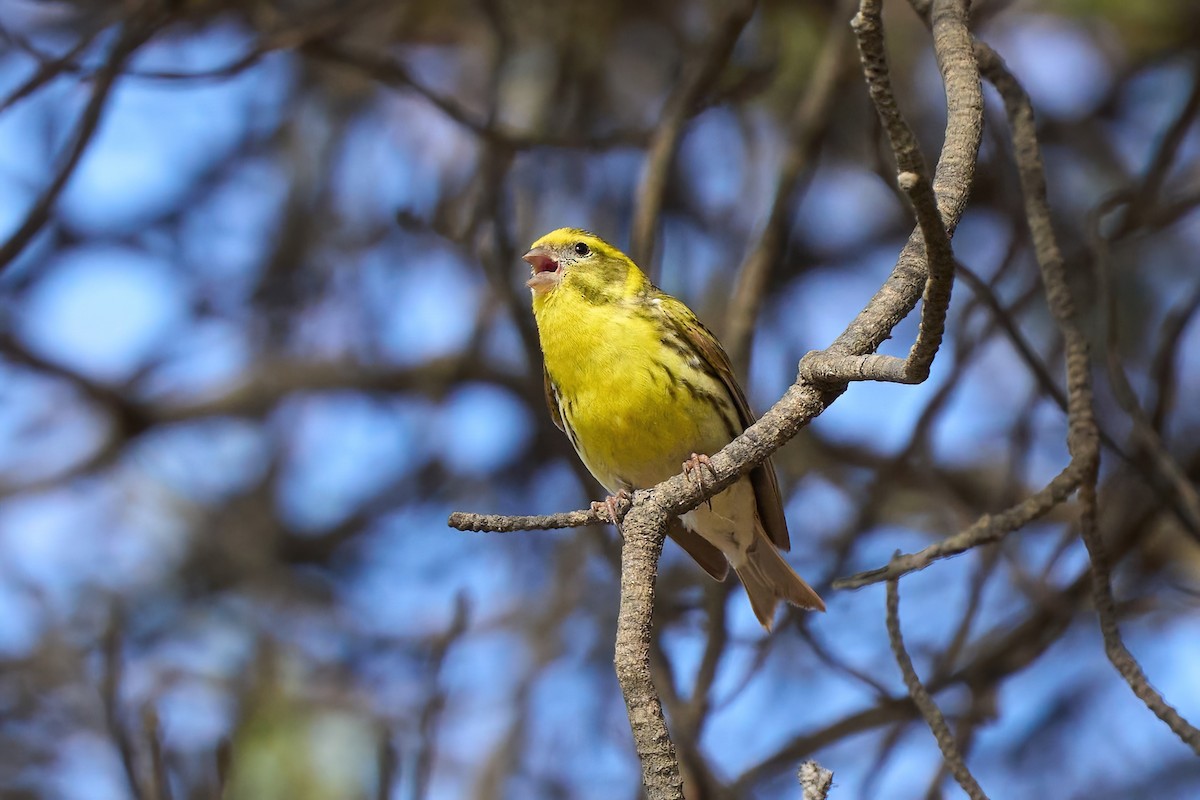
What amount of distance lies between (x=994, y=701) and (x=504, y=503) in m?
2.68

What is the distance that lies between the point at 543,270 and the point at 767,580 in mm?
1365

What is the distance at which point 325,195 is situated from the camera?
712 cm

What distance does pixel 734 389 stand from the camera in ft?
14.7

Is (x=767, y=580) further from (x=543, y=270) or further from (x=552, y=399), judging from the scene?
(x=543, y=270)

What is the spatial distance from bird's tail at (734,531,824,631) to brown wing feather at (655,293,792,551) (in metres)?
0.09

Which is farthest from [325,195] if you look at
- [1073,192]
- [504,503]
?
[1073,192]

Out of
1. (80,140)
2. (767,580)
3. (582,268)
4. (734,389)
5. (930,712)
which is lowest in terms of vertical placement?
(930,712)

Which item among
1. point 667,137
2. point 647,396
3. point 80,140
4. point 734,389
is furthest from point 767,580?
point 80,140

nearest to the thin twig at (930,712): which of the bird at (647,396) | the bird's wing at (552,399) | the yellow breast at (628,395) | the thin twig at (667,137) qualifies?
the bird at (647,396)

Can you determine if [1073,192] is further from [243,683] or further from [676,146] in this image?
[243,683]

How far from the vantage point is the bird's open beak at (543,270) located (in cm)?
460

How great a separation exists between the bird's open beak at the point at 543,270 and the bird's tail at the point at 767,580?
45.7 inches

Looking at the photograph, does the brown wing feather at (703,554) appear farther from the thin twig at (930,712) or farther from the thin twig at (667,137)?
the thin twig at (930,712)

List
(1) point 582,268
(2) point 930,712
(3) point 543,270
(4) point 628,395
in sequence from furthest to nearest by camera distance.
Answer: (3) point 543,270 → (1) point 582,268 → (4) point 628,395 → (2) point 930,712
